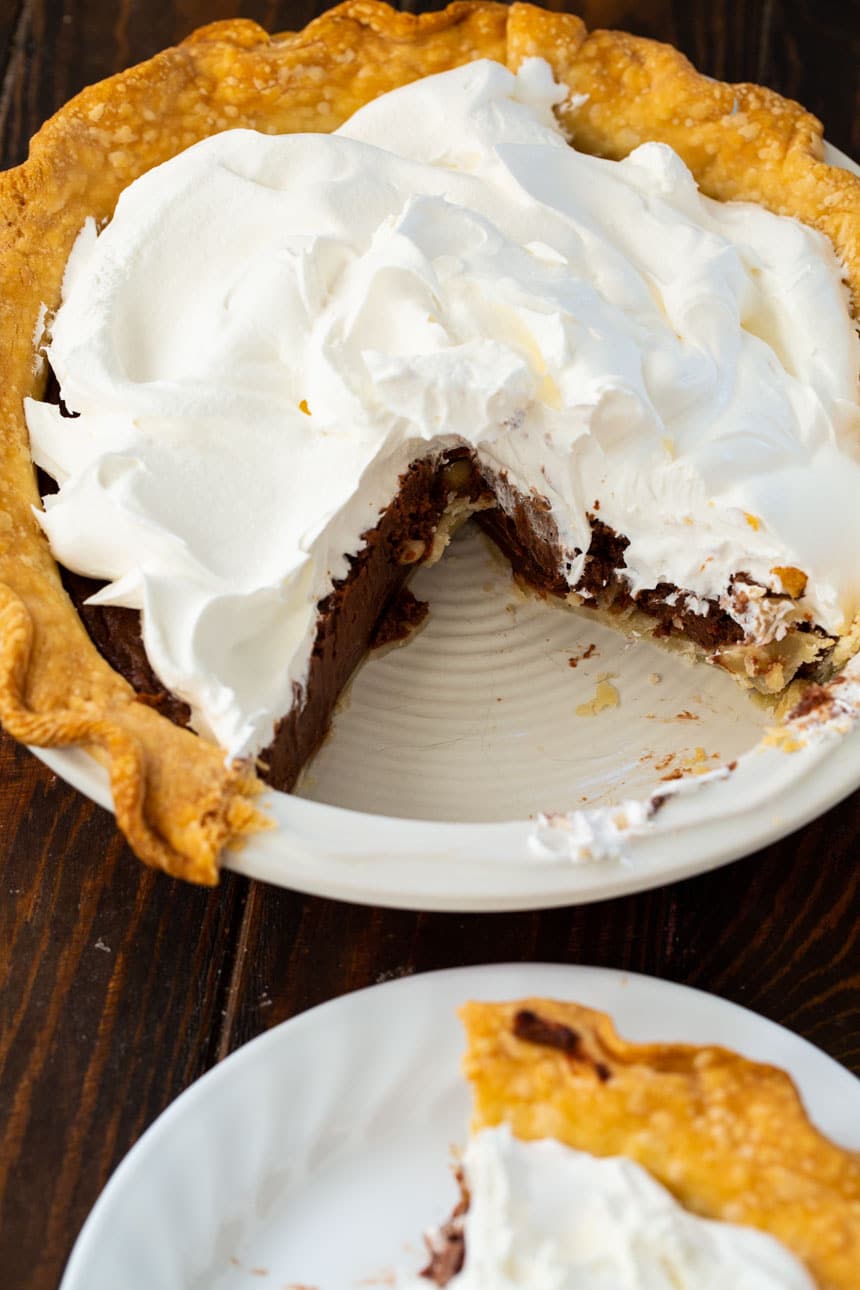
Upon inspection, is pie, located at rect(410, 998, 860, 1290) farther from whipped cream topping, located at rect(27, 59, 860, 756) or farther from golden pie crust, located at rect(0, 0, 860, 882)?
golden pie crust, located at rect(0, 0, 860, 882)

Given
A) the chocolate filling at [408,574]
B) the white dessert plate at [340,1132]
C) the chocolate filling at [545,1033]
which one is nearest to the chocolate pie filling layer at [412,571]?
the chocolate filling at [408,574]

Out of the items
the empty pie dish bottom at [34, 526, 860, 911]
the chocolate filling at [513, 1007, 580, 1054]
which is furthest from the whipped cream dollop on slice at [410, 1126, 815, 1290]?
the empty pie dish bottom at [34, 526, 860, 911]

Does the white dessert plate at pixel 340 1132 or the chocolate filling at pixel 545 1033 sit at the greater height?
the chocolate filling at pixel 545 1033

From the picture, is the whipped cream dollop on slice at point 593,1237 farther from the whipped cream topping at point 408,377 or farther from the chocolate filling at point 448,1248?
the whipped cream topping at point 408,377

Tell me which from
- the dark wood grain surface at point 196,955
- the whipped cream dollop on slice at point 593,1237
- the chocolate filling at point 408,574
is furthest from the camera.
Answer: the chocolate filling at point 408,574

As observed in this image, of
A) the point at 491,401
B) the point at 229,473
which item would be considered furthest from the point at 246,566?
the point at 491,401
